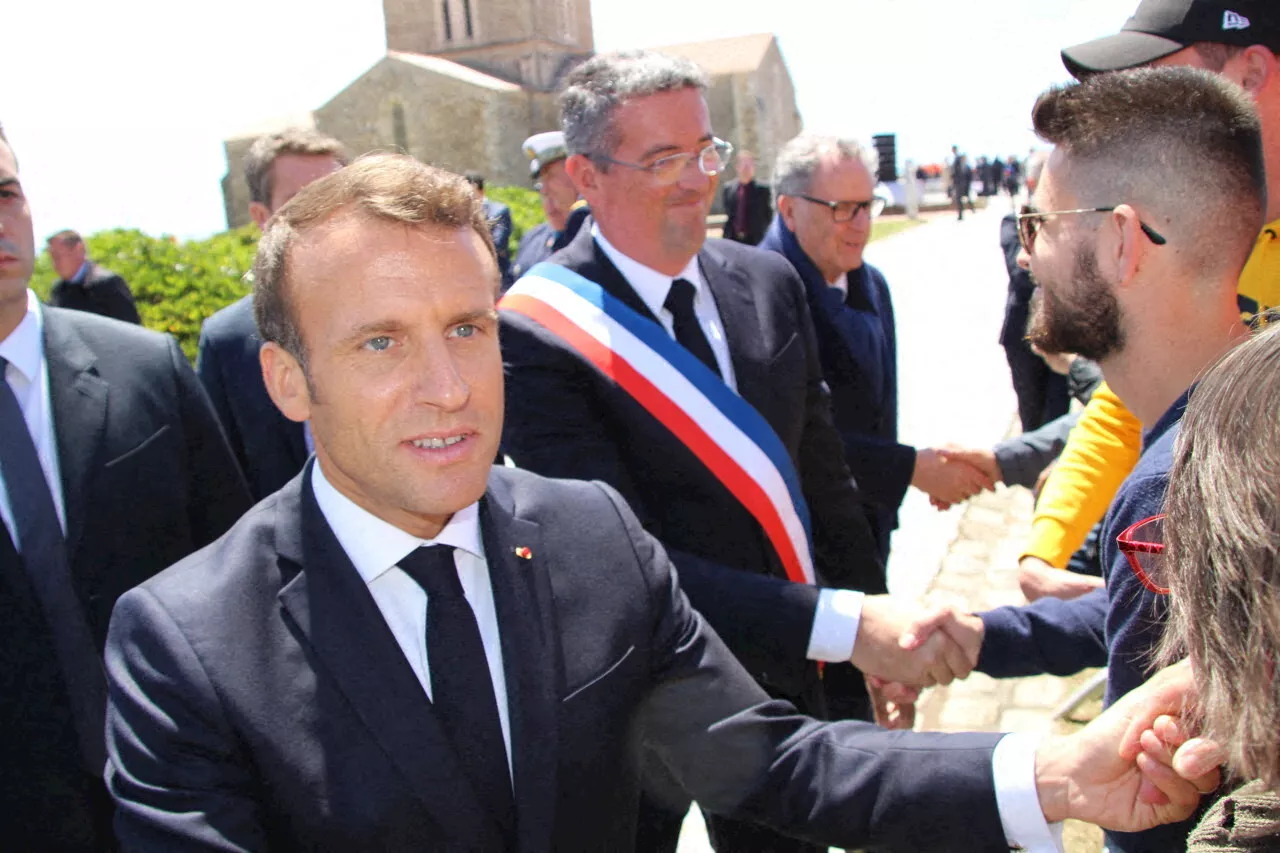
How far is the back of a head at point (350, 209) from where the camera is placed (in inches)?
64.5

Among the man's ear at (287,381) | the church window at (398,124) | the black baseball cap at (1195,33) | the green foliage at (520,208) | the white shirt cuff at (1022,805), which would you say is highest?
the black baseball cap at (1195,33)

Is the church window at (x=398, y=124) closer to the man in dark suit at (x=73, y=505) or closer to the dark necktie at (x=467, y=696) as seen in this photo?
the man in dark suit at (x=73, y=505)

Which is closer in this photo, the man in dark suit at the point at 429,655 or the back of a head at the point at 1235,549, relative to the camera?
the back of a head at the point at 1235,549

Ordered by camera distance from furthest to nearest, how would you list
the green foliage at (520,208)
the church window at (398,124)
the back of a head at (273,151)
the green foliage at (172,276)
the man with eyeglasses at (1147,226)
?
the church window at (398,124), the green foliage at (520,208), the green foliage at (172,276), the back of a head at (273,151), the man with eyeglasses at (1147,226)

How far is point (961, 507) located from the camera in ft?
23.2

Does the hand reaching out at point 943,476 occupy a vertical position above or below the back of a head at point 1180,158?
below

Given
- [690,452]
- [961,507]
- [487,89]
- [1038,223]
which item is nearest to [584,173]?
[690,452]

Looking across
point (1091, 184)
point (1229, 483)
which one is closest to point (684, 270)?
point (1091, 184)

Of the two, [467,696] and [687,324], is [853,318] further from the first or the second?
[467,696]

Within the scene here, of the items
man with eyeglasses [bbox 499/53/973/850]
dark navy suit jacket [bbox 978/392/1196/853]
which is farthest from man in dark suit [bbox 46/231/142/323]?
dark navy suit jacket [bbox 978/392/1196/853]

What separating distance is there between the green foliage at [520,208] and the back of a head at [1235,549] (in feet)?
50.3

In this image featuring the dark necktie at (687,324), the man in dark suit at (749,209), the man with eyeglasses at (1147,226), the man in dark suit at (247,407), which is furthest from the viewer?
the man in dark suit at (749,209)

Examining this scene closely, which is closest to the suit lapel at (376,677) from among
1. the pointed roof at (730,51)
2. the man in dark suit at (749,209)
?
the man in dark suit at (749,209)

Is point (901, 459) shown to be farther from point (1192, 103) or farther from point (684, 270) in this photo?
point (1192, 103)
